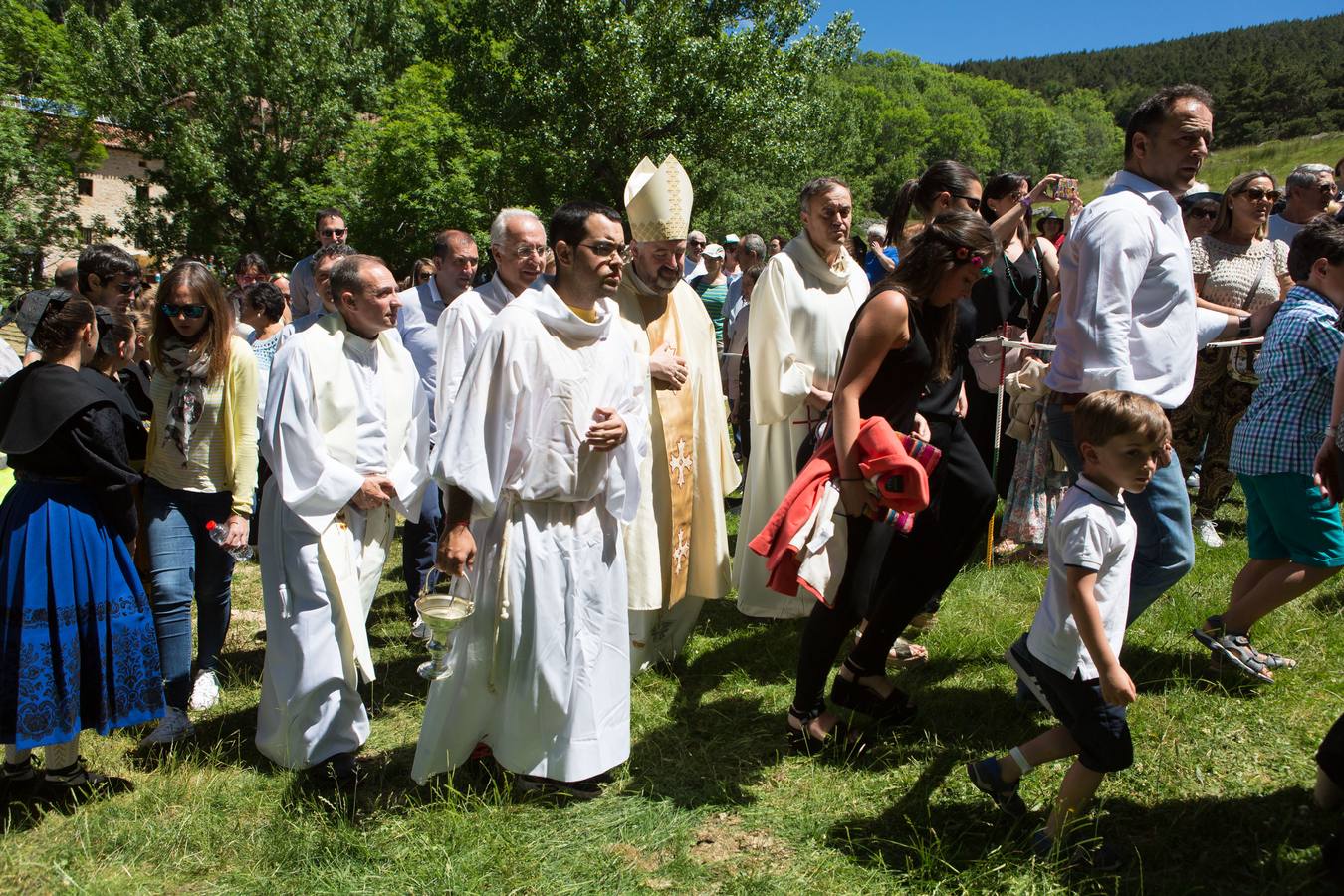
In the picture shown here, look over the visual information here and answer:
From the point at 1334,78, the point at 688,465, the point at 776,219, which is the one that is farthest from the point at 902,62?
the point at 688,465

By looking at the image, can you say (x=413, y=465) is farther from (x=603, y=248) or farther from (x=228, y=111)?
(x=228, y=111)

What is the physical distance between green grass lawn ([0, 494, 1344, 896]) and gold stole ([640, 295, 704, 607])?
0.70 metres

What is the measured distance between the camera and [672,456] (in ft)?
16.3

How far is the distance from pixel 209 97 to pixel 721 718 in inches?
1231

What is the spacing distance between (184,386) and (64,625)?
1.25m

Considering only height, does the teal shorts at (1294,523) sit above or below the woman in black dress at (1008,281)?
below

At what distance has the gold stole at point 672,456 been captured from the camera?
4945mm

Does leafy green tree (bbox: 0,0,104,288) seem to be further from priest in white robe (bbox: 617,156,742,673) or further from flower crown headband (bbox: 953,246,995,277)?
flower crown headband (bbox: 953,246,995,277)

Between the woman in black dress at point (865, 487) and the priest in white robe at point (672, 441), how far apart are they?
1.04 m

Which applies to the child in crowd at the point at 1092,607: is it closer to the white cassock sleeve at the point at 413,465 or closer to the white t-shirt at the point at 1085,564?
the white t-shirt at the point at 1085,564

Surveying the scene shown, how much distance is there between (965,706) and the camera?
412 cm

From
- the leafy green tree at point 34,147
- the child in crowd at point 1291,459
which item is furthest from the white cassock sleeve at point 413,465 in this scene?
the leafy green tree at point 34,147

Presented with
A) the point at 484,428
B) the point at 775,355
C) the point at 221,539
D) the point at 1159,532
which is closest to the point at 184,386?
the point at 221,539

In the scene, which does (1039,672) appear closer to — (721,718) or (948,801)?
(948,801)
